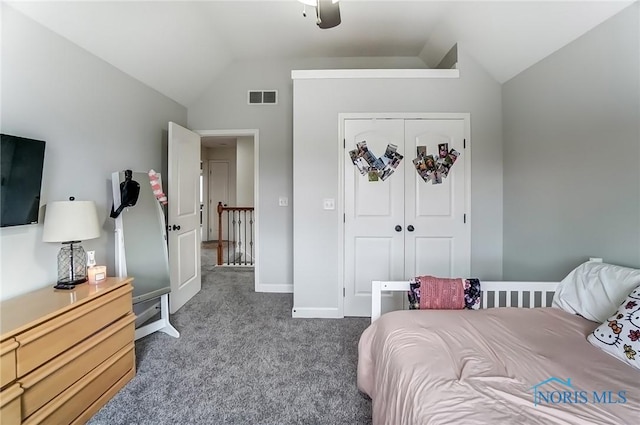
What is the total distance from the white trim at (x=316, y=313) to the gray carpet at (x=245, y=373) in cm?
8

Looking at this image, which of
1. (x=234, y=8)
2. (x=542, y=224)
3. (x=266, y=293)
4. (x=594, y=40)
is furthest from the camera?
(x=266, y=293)

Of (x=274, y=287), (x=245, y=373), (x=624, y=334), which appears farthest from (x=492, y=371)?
(x=274, y=287)

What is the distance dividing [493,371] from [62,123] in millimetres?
2953

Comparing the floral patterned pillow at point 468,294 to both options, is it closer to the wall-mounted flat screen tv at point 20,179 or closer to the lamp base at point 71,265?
the lamp base at point 71,265

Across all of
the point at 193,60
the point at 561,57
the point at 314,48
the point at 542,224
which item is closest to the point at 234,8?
the point at 193,60

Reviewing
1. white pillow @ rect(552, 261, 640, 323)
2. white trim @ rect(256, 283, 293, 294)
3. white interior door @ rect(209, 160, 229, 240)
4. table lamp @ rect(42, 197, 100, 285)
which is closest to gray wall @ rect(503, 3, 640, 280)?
white pillow @ rect(552, 261, 640, 323)

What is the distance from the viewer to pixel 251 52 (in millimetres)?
3545

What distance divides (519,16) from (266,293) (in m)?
3.81

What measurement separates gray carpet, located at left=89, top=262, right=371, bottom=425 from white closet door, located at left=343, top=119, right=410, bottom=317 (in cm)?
37

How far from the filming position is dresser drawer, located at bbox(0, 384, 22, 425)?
117cm

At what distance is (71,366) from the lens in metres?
1.52

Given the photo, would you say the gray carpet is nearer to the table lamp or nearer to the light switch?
the table lamp

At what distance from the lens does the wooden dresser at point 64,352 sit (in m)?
1.25

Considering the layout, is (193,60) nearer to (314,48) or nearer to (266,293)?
(314,48)
